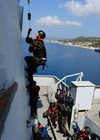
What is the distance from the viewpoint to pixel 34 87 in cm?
567

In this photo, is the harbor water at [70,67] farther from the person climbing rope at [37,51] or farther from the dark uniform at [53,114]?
the person climbing rope at [37,51]

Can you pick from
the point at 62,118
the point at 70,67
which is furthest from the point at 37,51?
the point at 70,67

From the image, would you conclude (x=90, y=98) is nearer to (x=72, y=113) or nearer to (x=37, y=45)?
(x=72, y=113)

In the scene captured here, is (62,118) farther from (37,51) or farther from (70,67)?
(70,67)

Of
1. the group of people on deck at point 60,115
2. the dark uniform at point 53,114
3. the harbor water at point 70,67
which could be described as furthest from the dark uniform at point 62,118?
the harbor water at point 70,67

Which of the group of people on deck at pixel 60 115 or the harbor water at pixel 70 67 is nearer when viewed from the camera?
the group of people on deck at pixel 60 115

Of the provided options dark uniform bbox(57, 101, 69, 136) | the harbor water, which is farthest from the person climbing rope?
the harbor water

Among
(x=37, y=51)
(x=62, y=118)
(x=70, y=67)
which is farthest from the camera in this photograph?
(x=70, y=67)

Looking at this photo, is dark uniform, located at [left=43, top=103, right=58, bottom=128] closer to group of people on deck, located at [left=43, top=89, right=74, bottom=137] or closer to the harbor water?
group of people on deck, located at [left=43, top=89, right=74, bottom=137]

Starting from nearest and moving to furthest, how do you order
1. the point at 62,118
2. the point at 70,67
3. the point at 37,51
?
the point at 37,51
the point at 62,118
the point at 70,67

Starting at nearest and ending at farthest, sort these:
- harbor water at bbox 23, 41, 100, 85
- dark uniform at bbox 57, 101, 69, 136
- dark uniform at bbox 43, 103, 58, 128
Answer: dark uniform at bbox 57, 101, 69, 136 → dark uniform at bbox 43, 103, 58, 128 → harbor water at bbox 23, 41, 100, 85

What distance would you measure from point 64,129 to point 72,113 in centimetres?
85

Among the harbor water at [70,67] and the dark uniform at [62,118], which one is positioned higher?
the dark uniform at [62,118]

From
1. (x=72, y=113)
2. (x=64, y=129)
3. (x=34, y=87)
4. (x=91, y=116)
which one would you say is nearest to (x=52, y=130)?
(x=64, y=129)
